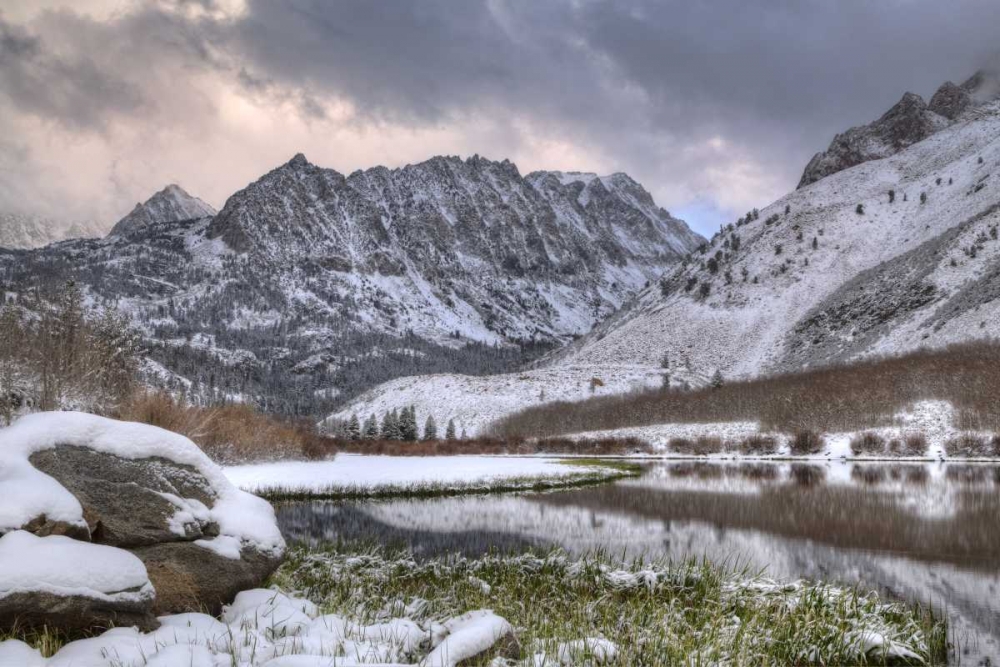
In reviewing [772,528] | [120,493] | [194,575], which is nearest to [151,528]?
[120,493]

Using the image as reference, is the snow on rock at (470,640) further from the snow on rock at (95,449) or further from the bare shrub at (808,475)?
the bare shrub at (808,475)

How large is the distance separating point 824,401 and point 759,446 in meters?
12.6

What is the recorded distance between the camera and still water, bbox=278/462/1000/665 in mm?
12695

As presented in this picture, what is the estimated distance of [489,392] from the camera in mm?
111000

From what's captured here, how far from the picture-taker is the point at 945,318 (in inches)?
3531

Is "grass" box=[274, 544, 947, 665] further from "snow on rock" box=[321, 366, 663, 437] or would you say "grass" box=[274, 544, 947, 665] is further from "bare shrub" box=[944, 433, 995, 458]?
"snow on rock" box=[321, 366, 663, 437]

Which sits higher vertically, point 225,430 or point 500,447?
point 225,430

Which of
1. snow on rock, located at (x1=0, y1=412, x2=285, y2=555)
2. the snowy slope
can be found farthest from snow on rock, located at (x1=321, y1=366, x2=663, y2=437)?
snow on rock, located at (x1=0, y1=412, x2=285, y2=555)

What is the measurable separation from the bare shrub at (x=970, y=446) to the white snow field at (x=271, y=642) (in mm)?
55550

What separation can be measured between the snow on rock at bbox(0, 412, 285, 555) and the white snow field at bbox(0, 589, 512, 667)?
3.31 ft

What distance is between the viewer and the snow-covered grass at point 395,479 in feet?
96.8

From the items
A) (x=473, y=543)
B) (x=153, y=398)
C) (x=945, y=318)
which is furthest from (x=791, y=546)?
(x=945, y=318)

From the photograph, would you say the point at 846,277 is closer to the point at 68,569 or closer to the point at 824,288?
the point at 824,288

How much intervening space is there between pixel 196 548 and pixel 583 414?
86590 mm
